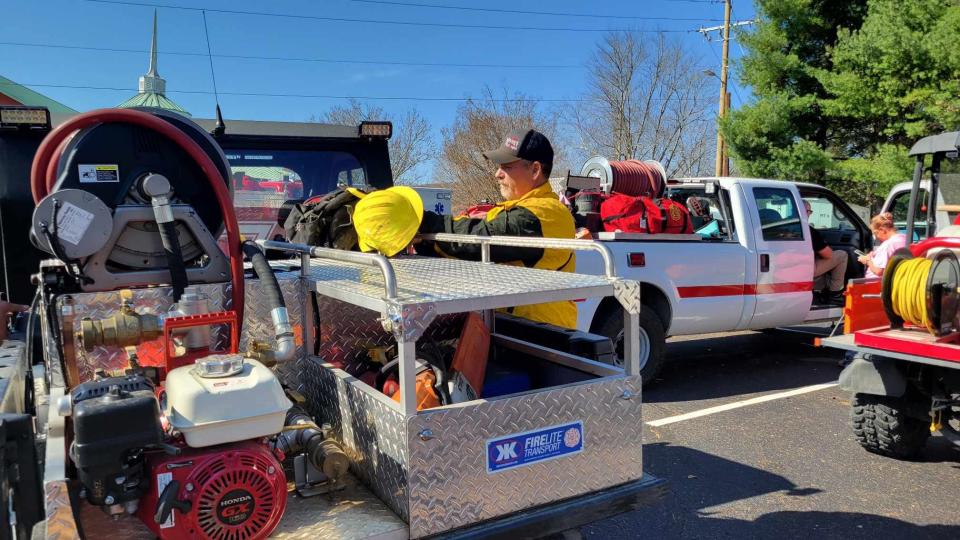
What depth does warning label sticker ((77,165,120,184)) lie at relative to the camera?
7.57 feet

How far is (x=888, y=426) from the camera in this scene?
4.98 m

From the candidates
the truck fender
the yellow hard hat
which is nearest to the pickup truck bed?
the yellow hard hat

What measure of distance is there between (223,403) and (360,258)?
0.69 meters

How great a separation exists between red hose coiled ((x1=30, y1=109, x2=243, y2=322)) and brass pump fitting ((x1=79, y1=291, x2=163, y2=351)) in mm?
277

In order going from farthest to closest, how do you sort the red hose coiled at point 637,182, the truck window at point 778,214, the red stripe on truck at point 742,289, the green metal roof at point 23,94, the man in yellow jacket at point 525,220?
the green metal roof at point 23,94 < the red hose coiled at point 637,182 < the truck window at point 778,214 < the red stripe on truck at point 742,289 < the man in yellow jacket at point 525,220

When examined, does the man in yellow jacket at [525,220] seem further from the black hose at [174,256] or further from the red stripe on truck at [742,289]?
the red stripe on truck at [742,289]

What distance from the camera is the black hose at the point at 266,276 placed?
2225mm

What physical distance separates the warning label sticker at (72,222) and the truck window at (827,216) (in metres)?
8.22

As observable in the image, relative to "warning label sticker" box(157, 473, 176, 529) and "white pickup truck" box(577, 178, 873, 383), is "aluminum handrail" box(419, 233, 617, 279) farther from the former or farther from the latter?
"white pickup truck" box(577, 178, 873, 383)

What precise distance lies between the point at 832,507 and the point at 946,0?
1499cm

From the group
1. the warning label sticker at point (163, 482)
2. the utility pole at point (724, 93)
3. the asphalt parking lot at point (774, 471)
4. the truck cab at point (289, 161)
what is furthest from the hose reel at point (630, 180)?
the utility pole at point (724, 93)

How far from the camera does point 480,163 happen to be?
27.3m

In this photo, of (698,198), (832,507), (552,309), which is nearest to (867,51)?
(698,198)

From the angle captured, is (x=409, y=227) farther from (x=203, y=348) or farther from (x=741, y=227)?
(x=741, y=227)
